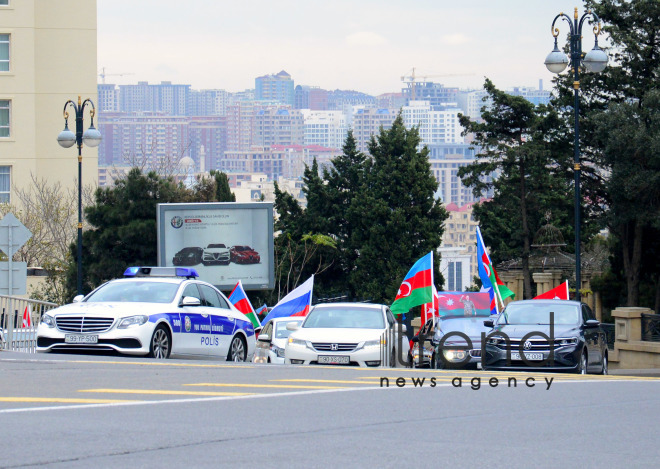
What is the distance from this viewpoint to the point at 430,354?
21.7 metres

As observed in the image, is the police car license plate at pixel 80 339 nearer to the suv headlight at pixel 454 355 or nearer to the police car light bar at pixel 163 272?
the police car light bar at pixel 163 272

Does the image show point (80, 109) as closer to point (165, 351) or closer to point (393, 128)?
point (165, 351)

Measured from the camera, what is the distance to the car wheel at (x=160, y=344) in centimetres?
1616

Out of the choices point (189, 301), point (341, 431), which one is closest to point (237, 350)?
point (189, 301)

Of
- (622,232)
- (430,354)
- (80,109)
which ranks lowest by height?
(430,354)

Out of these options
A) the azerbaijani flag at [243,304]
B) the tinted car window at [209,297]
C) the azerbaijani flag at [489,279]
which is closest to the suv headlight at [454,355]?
the tinted car window at [209,297]

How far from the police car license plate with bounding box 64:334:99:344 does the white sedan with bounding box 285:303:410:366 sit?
325 cm

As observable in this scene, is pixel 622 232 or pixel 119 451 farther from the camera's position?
pixel 622 232

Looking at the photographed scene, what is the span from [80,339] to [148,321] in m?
1.04

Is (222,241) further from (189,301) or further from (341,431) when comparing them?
(341,431)

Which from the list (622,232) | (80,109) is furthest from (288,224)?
(80,109)

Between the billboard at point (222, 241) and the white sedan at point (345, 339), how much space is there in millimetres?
17581

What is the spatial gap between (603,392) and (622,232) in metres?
24.5

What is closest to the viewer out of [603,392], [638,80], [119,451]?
[119,451]
